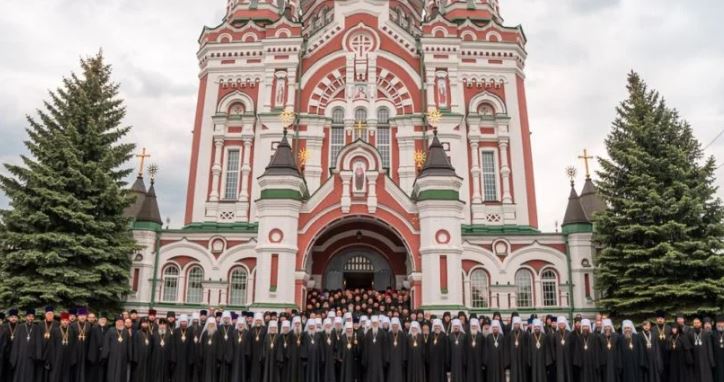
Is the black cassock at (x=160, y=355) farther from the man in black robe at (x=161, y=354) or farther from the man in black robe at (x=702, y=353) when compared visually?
the man in black robe at (x=702, y=353)

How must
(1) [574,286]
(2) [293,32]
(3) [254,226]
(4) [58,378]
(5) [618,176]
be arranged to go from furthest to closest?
(2) [293,32] < (3) [254,226] < (1) [574,286] < (5) [618,176] < (4) [58,378]

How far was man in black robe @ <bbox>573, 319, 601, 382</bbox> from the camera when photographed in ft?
39.6

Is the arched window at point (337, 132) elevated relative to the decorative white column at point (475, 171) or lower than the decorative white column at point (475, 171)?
elevated

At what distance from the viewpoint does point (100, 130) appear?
1892 cm

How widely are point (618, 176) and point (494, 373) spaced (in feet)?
32.8

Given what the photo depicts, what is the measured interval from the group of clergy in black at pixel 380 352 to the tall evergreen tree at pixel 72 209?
14.4ft

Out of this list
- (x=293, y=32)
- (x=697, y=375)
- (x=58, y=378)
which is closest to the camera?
(x=58, y=378)

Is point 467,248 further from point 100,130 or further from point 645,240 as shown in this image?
point 100,130

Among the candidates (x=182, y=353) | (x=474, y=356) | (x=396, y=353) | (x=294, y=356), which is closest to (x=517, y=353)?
(x=474, y=356)

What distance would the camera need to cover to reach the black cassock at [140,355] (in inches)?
473

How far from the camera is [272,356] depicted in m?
12.4

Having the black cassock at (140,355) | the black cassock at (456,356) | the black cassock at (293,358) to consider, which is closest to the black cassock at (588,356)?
the black cassock at (456,356)

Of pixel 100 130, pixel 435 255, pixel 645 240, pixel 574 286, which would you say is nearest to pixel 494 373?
pixel 435 255

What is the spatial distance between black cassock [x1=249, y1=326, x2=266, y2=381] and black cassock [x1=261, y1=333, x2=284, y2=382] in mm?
114
